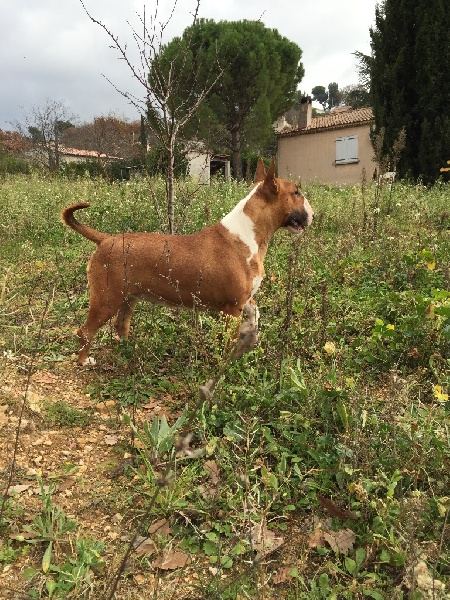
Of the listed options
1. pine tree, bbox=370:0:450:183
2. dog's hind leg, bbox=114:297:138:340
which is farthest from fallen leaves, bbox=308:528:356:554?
pine tree, bbox=370:0:450:183

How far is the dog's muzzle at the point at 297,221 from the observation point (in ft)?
13.4

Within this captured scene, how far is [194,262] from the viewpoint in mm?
3805

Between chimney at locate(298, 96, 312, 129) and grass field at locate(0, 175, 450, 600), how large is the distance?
30.8 m

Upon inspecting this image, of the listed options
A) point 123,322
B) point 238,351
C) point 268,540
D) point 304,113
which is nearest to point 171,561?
point 268,540

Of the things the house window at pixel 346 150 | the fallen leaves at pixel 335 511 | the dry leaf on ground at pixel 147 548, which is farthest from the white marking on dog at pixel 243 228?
the house window at pixel 346 150

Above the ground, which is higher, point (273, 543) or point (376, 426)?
point (376, 426)

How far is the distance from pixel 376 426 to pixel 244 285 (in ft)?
5.08

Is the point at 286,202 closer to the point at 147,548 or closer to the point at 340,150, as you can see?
the point at 147,548

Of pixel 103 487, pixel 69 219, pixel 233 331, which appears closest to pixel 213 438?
pixel 103 487

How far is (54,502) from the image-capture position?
2.54m

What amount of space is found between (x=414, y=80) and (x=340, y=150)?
1677cm

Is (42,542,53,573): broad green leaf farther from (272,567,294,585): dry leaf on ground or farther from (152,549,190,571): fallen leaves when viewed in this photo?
(272,567,294,585): dry leaf on ground

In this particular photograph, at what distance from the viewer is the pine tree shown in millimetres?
13695

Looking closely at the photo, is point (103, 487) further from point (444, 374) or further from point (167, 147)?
point (167, 147)
